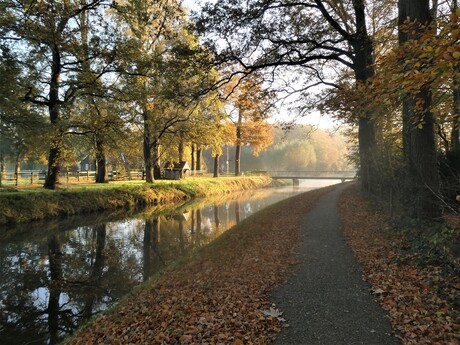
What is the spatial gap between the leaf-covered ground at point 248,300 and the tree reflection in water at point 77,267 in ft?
4.21

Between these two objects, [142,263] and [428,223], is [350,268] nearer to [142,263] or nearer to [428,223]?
[428,223]

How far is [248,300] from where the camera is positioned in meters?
5.42

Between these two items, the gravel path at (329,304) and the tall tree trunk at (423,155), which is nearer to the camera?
the gravel path at (329,304)

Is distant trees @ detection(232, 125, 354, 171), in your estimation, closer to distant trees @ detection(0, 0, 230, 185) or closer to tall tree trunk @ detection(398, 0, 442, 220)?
distant trees @ detection(0, 0, 230, 185)

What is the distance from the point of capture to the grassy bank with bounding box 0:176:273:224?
603 inches

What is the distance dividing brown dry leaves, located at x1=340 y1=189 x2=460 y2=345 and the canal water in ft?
19.2

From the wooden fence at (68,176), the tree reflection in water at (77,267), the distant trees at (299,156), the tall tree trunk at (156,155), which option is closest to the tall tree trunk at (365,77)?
the tree reflection in water at (77,267)

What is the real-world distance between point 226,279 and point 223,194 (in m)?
27.4

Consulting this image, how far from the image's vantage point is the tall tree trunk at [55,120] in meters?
16.0

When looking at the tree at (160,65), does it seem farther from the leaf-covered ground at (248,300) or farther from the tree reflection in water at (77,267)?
the leaf-covered ground at (248,300)

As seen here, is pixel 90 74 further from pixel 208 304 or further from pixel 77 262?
pixel 208 304

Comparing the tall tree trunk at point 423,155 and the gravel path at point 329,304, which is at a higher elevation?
the tall tree trunk at point 423,155

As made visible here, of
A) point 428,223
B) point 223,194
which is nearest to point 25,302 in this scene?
point 428,223

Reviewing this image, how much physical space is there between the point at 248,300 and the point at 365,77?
1170cm
